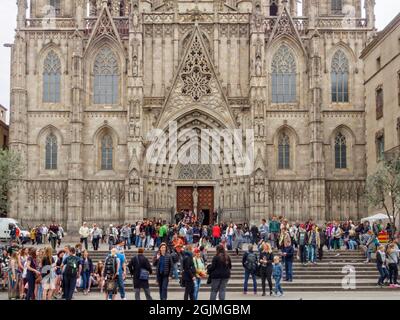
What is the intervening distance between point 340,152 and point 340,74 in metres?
5.99

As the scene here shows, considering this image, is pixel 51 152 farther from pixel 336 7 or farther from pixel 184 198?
pixel 336 7

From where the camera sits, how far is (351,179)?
54594 mm

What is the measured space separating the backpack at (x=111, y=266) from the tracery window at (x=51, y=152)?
3284 centimetres

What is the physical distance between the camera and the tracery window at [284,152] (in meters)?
55.1

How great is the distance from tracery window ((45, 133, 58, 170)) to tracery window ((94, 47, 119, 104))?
4.25 metres

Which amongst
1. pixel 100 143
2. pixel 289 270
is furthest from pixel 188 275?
pixel 100 143

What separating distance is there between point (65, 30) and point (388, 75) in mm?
24002

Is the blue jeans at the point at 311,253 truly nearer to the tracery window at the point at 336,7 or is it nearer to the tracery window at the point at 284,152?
the tracery window at the point at 284,152

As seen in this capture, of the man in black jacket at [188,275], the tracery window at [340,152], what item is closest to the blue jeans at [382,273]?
the man in black jacket at [188,275]

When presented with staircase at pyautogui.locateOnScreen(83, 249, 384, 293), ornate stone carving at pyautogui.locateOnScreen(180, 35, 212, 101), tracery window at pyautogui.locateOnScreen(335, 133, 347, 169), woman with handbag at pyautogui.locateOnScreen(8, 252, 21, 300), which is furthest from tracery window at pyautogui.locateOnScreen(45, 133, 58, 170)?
woman with handbag at pyautogui.locateOnScreen(8, 252, 21, 300)

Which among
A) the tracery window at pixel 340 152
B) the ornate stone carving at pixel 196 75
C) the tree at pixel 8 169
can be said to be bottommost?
the tree at pixel 8 169

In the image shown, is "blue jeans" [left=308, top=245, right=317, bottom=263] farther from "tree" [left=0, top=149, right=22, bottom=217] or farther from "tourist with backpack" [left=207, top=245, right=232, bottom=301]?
"tree" [left=0, top=149, right=22, bottom=217]
